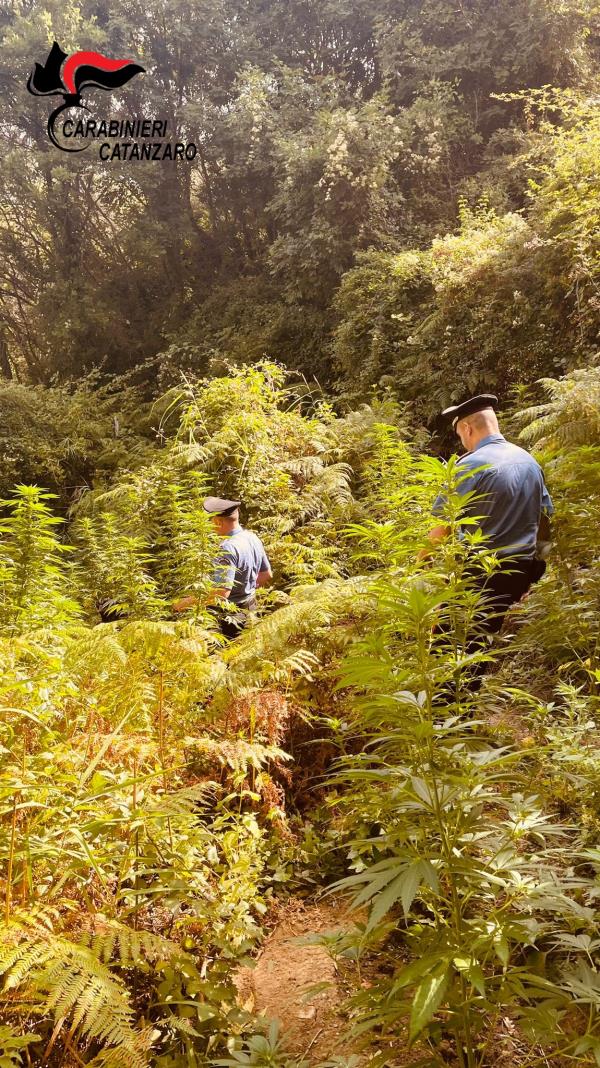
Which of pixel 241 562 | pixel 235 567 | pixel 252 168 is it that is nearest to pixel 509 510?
pixel 235 567

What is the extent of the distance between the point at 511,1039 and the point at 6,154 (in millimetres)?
26300

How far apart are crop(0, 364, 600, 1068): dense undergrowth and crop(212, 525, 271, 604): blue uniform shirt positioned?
11.0 inches

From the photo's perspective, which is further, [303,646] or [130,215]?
[130,215]

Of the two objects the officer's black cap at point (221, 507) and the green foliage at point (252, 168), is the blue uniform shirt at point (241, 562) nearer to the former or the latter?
the officer's black cap at point (221, 507)

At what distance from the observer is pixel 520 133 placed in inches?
620

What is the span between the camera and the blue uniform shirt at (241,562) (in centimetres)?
500

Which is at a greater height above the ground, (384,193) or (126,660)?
(384,193)

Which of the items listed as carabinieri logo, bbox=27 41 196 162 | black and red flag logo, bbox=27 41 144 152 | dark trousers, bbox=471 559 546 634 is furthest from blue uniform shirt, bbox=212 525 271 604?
black and red flag logo, bbox=27 41 144 152

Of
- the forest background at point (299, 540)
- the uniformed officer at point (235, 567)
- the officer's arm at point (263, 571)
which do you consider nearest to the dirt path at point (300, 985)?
the forest background at point (299, 540)

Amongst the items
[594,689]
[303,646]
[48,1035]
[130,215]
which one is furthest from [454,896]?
[130,215]

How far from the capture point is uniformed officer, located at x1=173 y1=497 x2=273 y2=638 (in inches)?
188

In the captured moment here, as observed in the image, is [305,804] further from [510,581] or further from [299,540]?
[299,540]

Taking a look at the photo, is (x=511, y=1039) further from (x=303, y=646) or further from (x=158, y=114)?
(x=158, y=114)

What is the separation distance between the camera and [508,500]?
397cm
